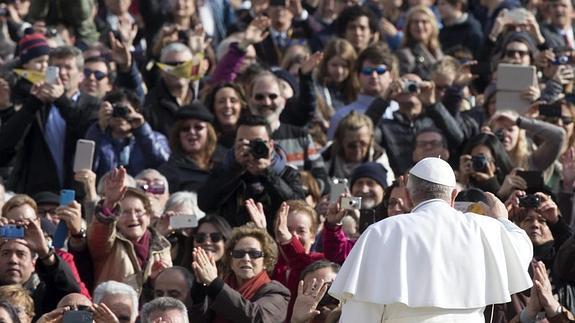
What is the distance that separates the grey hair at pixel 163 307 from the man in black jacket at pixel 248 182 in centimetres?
262

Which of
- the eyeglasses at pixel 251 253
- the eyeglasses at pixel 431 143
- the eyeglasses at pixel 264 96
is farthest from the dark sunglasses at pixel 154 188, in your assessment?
the eyeglasses at pixel 431 143

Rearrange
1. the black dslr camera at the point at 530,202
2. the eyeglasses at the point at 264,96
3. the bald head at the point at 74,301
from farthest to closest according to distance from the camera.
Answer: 1. the eyeglasses at the point at 264,96
2. the black dslr camera at the point at 530,202
3. the bald head at the point at 74,301

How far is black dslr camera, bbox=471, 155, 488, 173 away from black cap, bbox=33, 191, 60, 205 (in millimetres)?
3470

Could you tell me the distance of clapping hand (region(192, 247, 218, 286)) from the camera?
15000mm

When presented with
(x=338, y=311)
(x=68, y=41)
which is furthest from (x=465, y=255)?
(x=68, y=41)

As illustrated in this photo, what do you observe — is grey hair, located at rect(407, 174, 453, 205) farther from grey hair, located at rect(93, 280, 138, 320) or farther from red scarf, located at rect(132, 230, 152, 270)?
red scarf, located at rect(132, 230, 152, 270)

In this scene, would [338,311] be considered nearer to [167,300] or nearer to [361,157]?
[167,300]

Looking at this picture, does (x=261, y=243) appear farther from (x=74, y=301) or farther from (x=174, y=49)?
(x=174, y=49)

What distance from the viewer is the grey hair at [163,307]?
1449cm

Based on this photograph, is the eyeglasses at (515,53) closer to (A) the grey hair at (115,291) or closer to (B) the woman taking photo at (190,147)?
(B) the woman taking photo at (190,147)

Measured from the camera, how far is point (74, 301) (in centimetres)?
1516

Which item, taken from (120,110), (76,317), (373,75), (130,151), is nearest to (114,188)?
(76,317)

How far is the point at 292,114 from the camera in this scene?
19.8 m

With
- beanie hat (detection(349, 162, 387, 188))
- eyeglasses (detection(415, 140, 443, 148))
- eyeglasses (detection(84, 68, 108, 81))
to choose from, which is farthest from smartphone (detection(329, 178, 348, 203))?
eyeglasses (detection(84, 68, 108, 81))
